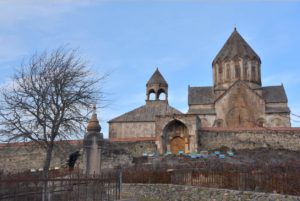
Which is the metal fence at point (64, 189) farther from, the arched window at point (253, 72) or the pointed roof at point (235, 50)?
the arched window at point (253, 72)

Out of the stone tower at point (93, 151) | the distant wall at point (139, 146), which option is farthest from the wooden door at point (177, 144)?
the stone tower at point (93, 151)

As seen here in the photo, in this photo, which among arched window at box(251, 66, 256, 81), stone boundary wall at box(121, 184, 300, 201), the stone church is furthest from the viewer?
arched window at box(251, 66, 256, 81)

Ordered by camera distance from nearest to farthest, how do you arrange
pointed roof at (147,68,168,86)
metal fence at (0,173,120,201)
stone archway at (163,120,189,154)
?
metal fence at (0,173,120,201), stone archway at (163,120,189,154), pointed roof at (147,68,168,86)

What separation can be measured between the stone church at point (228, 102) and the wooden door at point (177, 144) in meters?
5.83

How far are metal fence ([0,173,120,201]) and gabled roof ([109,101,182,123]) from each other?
92.2ft

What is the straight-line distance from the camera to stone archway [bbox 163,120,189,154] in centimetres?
3128

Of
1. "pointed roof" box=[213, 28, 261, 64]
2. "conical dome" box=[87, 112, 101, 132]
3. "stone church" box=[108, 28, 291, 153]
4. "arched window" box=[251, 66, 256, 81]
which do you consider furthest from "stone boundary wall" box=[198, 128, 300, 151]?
"conical dome" box=[87, 112, 101, 132]

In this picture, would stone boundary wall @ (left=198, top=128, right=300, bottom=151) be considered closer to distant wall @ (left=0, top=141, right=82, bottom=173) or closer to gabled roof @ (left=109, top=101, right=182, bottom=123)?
gabled roof @ (left=109, top=101, right=182, bottom=123)

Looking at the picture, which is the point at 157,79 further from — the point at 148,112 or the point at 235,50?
the point at 235,50

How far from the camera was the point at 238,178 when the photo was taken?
1276 centimetres

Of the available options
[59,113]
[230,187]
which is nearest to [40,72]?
[59,113]

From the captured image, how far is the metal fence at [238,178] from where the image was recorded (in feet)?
37.9

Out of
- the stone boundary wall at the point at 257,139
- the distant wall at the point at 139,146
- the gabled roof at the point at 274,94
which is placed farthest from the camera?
the gabled roof at the point at 274,94

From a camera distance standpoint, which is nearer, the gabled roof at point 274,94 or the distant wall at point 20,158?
the distant wall at point 20,158
